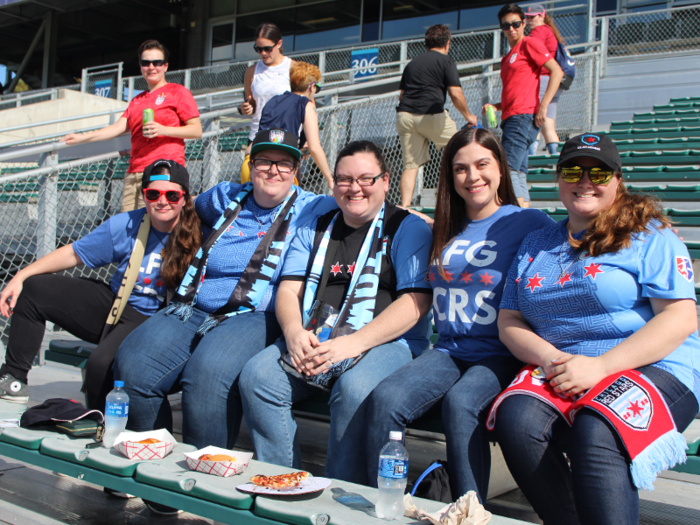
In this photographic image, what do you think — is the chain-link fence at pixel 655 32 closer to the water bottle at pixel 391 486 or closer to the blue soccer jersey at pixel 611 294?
the blue soccer jersey at pixel 611 294

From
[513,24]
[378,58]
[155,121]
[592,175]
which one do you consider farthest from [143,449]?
[378,58]

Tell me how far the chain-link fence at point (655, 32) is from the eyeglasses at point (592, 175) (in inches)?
523

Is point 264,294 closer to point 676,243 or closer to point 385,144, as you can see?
point 676,243

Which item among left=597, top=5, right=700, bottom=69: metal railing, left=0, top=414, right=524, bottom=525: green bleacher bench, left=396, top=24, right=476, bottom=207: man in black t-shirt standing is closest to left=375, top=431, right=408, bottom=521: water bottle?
left=0, top=414, right=524, bottom=525: green bleacher bench

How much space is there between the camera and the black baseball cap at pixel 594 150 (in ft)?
7.94

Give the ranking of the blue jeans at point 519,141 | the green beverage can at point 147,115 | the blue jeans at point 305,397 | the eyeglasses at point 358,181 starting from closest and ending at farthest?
the blue jeans at point 305,397 < the eyeglasses at point 358,181 < the green beverage can at point 147,115 < the blue jeans at point 519,141

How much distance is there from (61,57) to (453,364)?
107 ft

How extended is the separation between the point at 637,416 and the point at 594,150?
Result: 986 millimetres

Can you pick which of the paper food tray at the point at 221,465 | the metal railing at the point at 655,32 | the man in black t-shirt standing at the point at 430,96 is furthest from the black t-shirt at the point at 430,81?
the metal railing at the point at 655,32

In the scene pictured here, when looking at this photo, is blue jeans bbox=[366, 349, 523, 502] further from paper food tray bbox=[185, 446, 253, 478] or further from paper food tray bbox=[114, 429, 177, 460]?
paper food tray bbox=[114, 429, 177, 460]

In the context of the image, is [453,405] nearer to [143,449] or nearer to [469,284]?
[469,284]

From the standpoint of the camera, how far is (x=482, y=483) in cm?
231

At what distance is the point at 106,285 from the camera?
3.72 meters

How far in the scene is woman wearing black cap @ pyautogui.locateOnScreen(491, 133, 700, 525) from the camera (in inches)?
78.6
